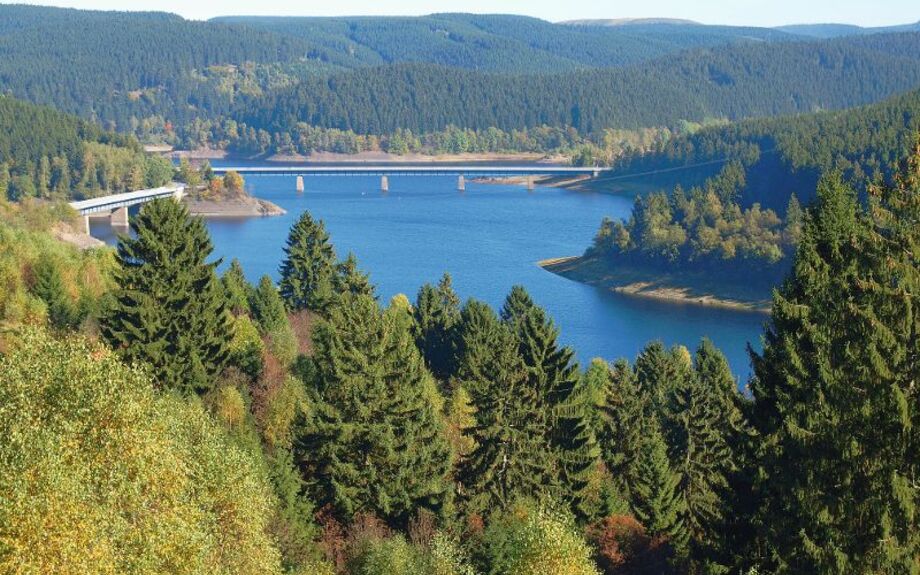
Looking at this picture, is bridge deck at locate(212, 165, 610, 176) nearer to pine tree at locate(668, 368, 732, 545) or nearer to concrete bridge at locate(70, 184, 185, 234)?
concrete bridge at locate(70, 184, 185, 234)

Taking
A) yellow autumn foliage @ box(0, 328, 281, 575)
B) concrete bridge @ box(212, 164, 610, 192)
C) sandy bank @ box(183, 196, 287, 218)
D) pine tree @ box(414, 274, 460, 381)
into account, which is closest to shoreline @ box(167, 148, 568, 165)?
concrete bridge @ box(212, 164, 610, 192)

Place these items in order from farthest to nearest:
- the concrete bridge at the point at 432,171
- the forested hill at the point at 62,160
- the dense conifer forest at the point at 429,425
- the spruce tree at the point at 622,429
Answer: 1. the concrete bridge at the point at 432,171
2. the forested hill at the point at 62,160
3. the spruce tree at the point at 622,429
4. the dense conifer forest at the point at 429,425

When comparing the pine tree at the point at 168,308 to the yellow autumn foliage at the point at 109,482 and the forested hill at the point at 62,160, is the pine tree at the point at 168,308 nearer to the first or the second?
the yellow autumn foliage at the point at 109,482

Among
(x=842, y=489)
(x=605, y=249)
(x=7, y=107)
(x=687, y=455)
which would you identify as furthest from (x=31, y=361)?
(x=7, y=107)

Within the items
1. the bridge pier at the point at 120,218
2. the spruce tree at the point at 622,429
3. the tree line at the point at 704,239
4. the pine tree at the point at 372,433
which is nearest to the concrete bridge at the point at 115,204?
the bridge pier at the point at 120,218

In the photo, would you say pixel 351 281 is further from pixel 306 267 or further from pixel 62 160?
pixel 62 160

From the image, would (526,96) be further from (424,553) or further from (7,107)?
(424,553)
